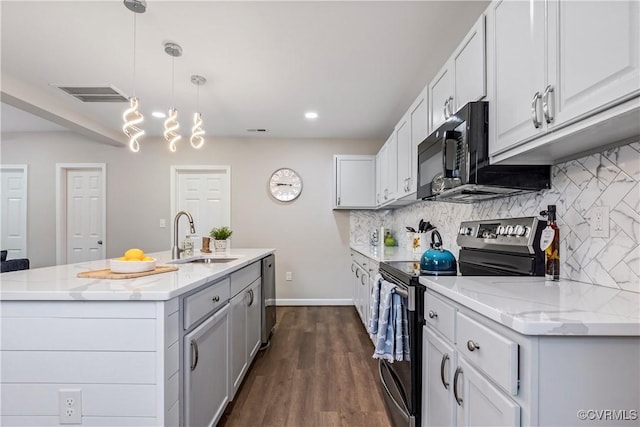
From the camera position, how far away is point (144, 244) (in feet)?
15.9

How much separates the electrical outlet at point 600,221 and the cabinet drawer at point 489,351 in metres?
0.66

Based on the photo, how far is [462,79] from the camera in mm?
1766

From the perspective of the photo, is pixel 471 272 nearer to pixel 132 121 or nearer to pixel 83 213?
pixel 132 121

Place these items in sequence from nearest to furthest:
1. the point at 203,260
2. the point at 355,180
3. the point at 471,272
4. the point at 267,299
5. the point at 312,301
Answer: the point at 471,272 < the point at 203,260 < the point at 267,299 < the point at 355,180 < the point at 312,301

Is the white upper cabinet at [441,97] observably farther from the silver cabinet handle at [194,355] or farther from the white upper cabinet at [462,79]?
the silver cabinet handle at [194,355]

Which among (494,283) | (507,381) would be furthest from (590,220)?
(507,381)

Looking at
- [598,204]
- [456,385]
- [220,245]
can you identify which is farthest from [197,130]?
[598,204]

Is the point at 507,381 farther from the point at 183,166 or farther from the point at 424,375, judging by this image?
the point at 183,166

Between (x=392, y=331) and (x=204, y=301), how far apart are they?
3.06 feet

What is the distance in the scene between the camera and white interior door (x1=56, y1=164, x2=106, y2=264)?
4863 millimetres

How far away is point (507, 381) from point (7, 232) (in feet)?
20.9

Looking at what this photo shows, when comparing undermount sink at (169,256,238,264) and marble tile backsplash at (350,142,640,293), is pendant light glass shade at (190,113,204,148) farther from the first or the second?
marble tile backsplash at (350,142,640,293)

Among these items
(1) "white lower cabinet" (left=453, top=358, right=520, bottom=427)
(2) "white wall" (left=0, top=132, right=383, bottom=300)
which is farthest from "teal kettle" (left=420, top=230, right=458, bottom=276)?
(2) "white wall" (left=0, top=132, right=383, bottom=300)

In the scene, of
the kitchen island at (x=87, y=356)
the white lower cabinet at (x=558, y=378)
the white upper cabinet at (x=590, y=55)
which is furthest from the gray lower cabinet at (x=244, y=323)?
the white upper cabinet at (x=590, y=55)
